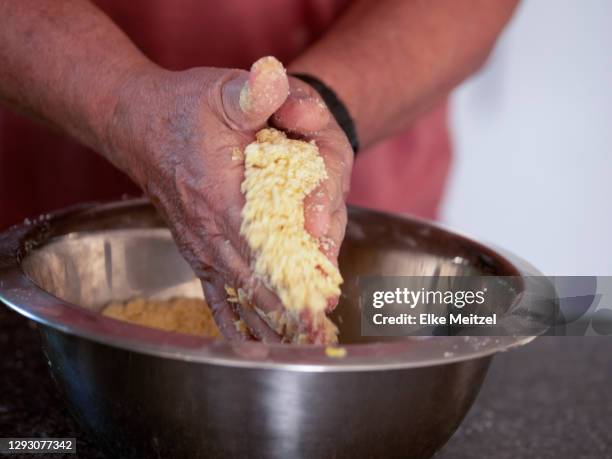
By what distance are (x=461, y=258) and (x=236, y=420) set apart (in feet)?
1.09

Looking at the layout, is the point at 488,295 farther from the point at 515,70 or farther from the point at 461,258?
the point at 515,70

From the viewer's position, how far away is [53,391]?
770 millimetres

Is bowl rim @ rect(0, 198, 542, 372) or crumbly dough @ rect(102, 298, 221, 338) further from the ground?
bowl rim @ rect(0, 198, 542, 372)

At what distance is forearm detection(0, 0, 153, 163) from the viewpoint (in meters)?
0.72

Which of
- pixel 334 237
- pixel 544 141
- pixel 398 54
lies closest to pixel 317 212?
pixel 334 237

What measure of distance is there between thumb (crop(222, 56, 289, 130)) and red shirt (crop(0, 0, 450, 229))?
46 cm

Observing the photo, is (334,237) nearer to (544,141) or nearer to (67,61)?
(67,61)

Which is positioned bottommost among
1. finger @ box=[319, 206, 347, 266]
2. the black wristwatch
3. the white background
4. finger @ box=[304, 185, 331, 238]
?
the white background

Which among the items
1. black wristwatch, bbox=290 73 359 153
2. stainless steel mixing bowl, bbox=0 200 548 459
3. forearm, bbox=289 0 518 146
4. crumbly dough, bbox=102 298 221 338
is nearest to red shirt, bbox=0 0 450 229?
forearm, bbox=289 0 518 146

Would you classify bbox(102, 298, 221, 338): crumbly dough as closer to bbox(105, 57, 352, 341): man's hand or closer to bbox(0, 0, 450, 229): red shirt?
bbox(105, 57, 352, 341): man's hand

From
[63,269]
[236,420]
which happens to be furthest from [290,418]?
[63,269]

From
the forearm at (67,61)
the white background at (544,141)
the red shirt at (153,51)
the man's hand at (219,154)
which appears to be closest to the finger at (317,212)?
the man's hand at (219,154)

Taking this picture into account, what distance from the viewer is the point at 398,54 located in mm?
995

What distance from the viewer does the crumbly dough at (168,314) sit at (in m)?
0.77
